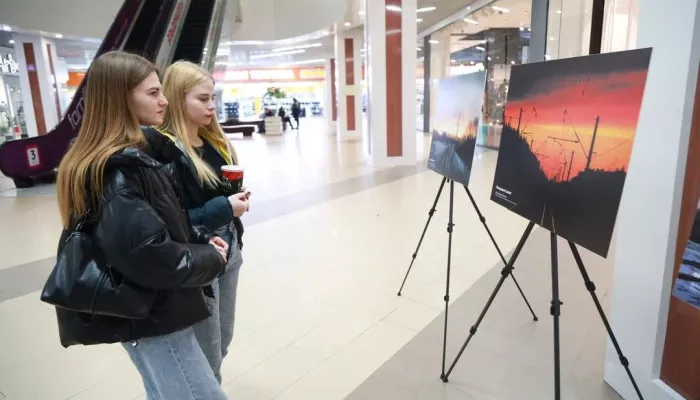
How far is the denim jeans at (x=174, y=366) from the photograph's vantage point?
4.10ft

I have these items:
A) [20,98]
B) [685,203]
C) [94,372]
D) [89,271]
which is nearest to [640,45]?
[685,203]

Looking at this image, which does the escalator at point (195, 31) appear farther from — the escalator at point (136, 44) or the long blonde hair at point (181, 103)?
the long blonde hair at point (181, 103)

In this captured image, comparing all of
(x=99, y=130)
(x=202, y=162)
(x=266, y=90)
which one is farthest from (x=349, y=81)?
(x=266, y=90)

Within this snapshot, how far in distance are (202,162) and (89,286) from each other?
0.64m

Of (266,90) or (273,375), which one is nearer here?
(273,375)

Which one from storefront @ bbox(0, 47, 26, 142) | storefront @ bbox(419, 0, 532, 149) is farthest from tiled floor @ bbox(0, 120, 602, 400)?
storefront @ bbox(0, 47, 26, 142)

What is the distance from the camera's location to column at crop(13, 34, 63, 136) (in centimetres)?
1243

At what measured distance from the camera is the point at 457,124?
2.61 m

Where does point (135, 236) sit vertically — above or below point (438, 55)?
below

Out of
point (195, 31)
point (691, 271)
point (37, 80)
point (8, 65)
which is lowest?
point (691, 271)

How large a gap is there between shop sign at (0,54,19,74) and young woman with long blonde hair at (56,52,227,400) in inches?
605

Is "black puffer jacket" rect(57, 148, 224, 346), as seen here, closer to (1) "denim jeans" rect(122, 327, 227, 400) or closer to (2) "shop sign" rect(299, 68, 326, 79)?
(1) "denim jeans" rect(122, 327, 227, 400)

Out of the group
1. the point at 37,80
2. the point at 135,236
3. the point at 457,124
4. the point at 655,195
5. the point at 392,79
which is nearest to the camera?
the point at 135,236

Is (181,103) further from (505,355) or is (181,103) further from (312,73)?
(312,73)
